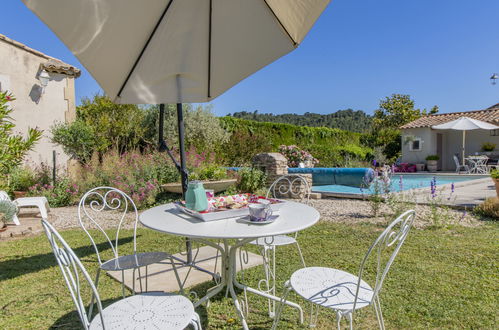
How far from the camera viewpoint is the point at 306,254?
140 inches

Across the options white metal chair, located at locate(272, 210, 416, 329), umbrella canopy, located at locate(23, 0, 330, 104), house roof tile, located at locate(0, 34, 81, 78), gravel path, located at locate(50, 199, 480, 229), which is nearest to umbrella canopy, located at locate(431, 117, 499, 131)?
gravel path, located at locate(50, 199, 480, 229)

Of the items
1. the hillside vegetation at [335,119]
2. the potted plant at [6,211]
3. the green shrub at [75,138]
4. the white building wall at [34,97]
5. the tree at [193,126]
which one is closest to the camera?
the potted plant at [6,211]

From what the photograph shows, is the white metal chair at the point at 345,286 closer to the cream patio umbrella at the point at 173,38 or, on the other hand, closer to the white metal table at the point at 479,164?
the cream patio umbrella at the point at 173,38

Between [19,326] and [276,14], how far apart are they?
9.59ft

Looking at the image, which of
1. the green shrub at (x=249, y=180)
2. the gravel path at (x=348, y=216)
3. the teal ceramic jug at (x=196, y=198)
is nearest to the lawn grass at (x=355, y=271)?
the gravel path at (x=348, y=216)

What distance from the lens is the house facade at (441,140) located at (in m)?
15.2

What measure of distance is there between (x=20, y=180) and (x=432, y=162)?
16532 mm

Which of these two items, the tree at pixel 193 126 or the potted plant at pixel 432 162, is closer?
the tree at pixel 193 126

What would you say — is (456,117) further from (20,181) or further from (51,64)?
(20,181)

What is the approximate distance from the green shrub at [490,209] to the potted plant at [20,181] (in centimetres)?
962

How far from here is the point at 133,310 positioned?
57.3 inches

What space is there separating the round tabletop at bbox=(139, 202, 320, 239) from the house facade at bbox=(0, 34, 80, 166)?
7.96 metres

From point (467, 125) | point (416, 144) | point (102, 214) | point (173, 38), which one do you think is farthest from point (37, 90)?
point (416, 144)

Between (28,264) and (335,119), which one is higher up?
(335,119)
